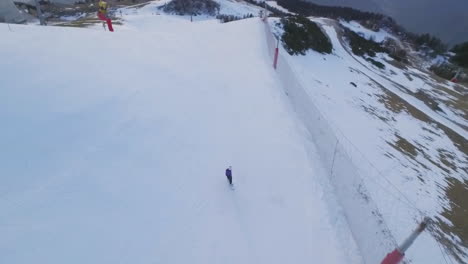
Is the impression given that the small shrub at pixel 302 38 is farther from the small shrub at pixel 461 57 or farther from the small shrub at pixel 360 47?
the small shrub at pixel 461 57

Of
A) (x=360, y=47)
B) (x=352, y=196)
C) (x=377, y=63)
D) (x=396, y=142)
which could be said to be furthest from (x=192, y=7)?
(x=352, y=196)

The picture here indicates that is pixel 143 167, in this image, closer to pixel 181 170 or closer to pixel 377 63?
pixel 181 170

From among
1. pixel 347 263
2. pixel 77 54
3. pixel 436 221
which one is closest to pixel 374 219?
pixel 347 263

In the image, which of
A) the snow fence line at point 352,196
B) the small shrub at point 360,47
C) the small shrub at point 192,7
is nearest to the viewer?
the snow fence line at point 352,196

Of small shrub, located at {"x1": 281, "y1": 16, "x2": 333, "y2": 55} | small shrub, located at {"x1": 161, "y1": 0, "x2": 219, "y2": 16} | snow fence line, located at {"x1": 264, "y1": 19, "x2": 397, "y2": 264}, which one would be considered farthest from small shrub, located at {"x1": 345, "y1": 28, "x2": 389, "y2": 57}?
small shrub, located at {"x1": 161, "y1": 0, "x2": 219, "y2": 16}

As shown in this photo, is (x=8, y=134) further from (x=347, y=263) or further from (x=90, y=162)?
(x=347, y=263)

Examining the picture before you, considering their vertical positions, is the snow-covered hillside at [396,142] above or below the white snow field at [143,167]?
below

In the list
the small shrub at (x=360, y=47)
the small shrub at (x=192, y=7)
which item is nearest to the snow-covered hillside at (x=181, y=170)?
the small shrub at (x=360, y=47)
